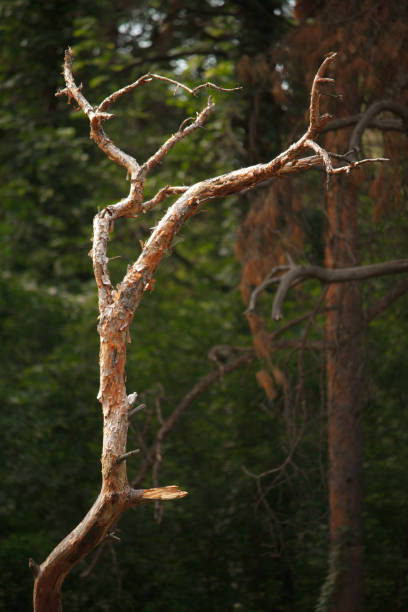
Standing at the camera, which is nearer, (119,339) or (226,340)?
(119,339)

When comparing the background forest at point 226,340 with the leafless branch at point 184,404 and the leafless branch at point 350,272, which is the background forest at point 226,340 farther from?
the leafless branch at point 350,272

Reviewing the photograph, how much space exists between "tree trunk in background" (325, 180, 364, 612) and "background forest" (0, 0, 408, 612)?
20 mm

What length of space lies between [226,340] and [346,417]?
2.42 meters

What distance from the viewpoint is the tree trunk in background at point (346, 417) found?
6.42m

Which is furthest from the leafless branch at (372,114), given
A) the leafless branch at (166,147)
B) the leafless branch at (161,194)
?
the leafless branch at (161,194)

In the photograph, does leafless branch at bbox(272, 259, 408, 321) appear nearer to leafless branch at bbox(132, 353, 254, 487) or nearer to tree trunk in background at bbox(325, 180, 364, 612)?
tree trunk in background at bbox(325, 180, 364, 612)

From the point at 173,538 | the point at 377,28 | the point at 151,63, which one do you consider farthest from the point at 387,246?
the point at 151,63

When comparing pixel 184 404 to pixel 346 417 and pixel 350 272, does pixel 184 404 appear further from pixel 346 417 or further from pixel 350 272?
pixel 350 272

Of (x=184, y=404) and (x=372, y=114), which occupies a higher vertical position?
(x=372, y=114)

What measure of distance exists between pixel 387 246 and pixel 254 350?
1.63m

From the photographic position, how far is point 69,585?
733cm

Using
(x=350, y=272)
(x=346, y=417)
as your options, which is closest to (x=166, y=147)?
(x=350, y=272)

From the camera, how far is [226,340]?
8867 millimetres

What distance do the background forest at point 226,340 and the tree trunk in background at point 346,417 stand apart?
20 millimetres
